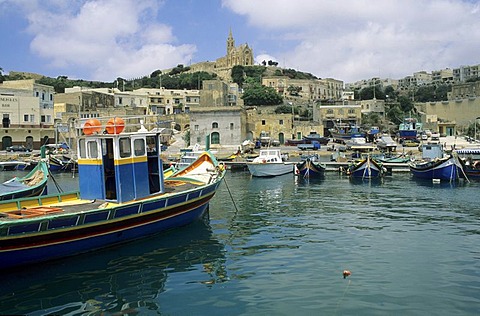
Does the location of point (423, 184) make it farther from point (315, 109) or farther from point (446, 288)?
point (315, 109)

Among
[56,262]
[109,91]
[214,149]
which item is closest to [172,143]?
[214,149]

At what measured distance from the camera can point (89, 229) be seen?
11656 mm

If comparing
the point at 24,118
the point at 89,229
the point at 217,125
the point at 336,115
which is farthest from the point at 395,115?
the point at 89,229

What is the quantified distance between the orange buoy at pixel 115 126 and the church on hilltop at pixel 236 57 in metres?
115

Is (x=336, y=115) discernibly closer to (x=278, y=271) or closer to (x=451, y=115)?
(x=451, y=115)

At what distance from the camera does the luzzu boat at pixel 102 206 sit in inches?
416

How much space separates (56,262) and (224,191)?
15.4m

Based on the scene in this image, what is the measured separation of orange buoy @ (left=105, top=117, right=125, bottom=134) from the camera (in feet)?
43.2

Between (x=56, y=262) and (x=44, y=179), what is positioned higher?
(x=44, y=179)

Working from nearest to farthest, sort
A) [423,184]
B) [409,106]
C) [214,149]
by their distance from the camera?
[423,184] → [214,149] → [409,106]

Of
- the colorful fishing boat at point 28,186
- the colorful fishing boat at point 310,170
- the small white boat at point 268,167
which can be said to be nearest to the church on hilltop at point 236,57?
the small white boat at point 268,167

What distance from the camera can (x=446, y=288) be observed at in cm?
972

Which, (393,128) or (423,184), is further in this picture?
(393,128)

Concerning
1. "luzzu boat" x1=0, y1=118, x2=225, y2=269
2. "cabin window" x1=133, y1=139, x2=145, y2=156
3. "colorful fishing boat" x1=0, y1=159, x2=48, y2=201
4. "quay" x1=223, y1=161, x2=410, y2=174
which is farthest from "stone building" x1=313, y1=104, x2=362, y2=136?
"cabin window" x1=133, y1=139, x2=145, y2=156
